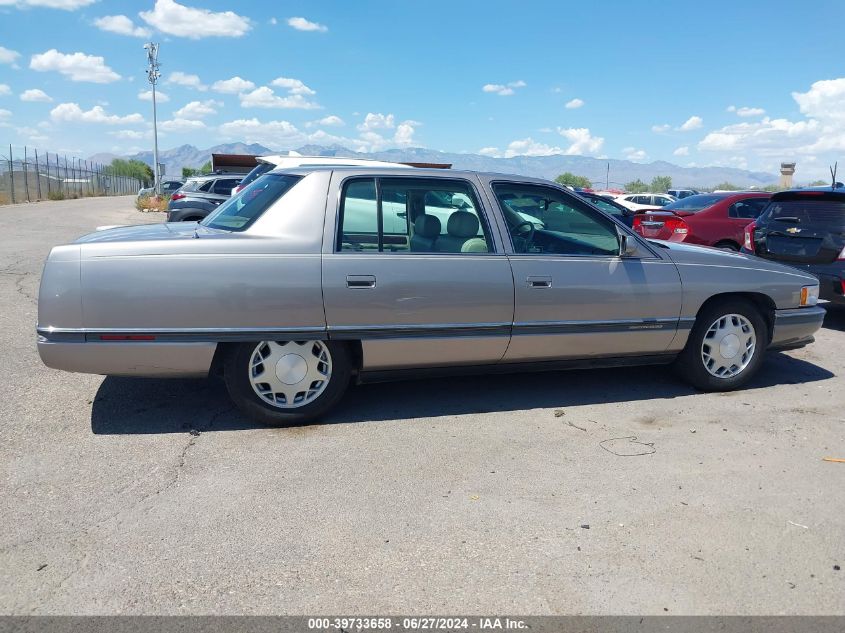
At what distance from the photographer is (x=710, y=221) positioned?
10.3 m

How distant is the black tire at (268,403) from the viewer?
4141 millimetres

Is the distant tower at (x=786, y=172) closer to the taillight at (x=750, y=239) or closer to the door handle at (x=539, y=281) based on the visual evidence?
the taillight at (x=750, y=239)

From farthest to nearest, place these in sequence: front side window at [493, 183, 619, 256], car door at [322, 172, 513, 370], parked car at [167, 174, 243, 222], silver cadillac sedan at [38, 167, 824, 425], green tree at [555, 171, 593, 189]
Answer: green tree at [555, 171, 593, 189] → parked car at [167, 174, 243, 222] → front side window at [493, 183, 619, 256] → car door at [322, 172, 513, 370] → silver cadillac sedan at [38, 167, 824, 425]

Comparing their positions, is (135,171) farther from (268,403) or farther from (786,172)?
(268,403)

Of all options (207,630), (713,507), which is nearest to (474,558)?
(207,630)

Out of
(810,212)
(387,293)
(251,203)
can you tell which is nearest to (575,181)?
(810,212)

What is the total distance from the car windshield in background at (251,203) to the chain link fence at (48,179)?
95.2 ft

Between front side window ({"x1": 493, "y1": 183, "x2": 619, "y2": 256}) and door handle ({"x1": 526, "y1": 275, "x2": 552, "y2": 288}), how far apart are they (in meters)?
0.22

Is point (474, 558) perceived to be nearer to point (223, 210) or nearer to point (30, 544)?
point (30, 544)

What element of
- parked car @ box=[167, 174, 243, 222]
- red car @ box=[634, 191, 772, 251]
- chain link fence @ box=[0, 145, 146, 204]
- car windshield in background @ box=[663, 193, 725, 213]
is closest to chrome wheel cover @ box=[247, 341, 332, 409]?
red car @ box=[634, 191, 772, 251]

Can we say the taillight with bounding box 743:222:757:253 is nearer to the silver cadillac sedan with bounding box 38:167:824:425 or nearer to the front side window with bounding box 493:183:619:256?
the silver cadillac sedan with bounding box 38:167:824:425

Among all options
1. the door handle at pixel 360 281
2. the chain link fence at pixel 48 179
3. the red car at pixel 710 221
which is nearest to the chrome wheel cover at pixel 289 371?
the door handle at pixel 360 281

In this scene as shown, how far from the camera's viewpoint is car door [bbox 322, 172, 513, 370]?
4.18m

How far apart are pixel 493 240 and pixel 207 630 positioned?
2999 millimetres
